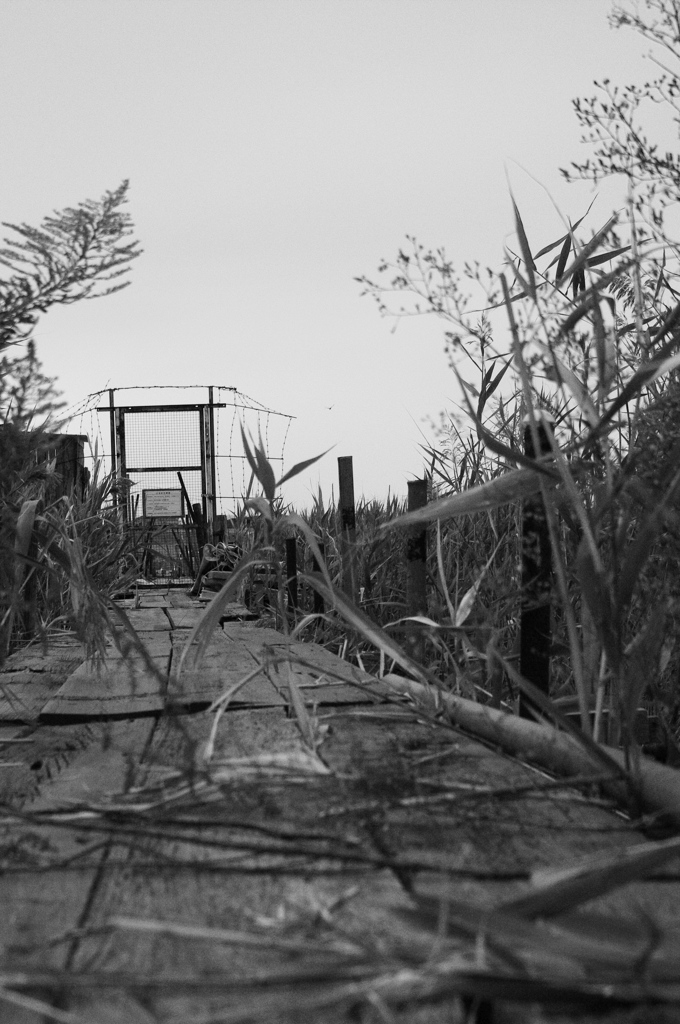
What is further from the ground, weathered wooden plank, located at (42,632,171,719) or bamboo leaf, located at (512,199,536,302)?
bamboo leaf, located at (512,199,536,302)

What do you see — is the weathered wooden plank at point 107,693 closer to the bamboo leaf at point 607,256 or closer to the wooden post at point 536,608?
the wooden post at point 536,608

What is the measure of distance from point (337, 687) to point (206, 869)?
3.59 ft

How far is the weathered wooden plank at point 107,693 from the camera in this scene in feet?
5.84

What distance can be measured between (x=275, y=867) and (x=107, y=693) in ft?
3.94

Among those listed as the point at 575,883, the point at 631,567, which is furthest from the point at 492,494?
the point at 575,883

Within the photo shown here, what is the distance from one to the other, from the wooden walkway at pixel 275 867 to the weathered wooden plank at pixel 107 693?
5.3 inches

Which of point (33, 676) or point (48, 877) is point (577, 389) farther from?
point (33, 676)

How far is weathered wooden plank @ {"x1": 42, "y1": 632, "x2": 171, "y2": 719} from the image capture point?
1.78 metres

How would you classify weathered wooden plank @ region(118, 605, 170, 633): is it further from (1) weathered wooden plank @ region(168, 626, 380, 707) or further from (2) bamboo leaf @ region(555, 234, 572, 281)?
(2) bamboo leaf @ region(555, 234, 572, 281)

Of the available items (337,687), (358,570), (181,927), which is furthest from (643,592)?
(358,570)

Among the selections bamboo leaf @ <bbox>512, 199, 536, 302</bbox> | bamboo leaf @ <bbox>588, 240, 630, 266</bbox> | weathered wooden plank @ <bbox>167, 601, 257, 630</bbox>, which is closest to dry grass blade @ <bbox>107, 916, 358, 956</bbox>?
bamboo leaf @ <bbox>512, 199, 536, 302</bbox>

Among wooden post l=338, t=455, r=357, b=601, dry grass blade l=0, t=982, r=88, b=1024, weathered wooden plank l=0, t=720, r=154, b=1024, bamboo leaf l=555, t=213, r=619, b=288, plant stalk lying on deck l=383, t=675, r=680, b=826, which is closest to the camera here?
dry grass blade l=0, t=982, r=88, b=1024

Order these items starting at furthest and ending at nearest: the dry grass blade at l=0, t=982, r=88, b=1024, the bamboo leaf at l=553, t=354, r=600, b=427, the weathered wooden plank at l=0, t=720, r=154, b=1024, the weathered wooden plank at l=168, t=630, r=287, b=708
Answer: the weathered wooden plank at l=168, t=630, r=287, b=708 < the bamboo leaf at l=553, t=354, r=600, b=427 < the weathered wooden plank at l=0, t=720, r=154, b=1024 < the dry grass blade at l=0, t=982, r=88, b=1024

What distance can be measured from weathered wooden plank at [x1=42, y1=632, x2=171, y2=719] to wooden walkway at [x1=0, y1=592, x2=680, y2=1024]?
136mm
